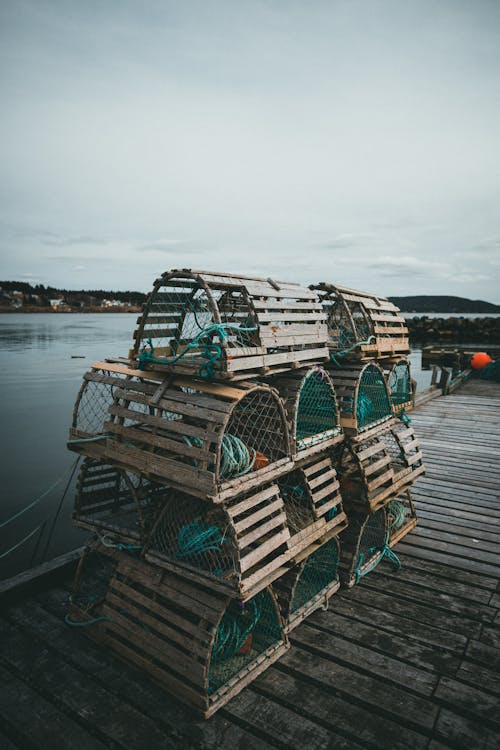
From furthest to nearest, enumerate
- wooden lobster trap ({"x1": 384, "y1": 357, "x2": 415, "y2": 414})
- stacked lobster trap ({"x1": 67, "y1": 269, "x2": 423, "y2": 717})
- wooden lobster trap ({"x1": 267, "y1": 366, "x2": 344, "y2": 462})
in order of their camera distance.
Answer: wooden lobster trap ({"x1": 384, "y1": 357, "x2": 415, "y2": 414}) < wooden lobster trap ({"x1": 267, "y1": 366, "x2": 344, "y2": 462}) < stacked lobster trap ({"x1": 67, "y1": 269, "x2": 423, "y2": 717})

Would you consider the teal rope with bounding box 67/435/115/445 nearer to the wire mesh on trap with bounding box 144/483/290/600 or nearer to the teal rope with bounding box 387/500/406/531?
the wire mesh on trap with bounding box 144/483/290/600

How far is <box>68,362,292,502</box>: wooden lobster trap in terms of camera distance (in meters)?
2.98

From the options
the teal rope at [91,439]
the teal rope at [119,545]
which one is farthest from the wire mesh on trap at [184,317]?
the teal rope at [119,545]

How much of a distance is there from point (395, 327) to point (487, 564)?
9.73 ft

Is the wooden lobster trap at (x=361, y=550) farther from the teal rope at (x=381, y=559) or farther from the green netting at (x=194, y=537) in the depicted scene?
the green netting at (x=194, y=537)

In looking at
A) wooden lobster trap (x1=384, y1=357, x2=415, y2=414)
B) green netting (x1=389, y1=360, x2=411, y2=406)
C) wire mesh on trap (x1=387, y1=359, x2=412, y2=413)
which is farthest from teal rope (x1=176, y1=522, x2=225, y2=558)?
green netting (x1=389, y1=360, x2=411, y2=406)

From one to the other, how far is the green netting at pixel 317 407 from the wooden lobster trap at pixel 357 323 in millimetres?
591

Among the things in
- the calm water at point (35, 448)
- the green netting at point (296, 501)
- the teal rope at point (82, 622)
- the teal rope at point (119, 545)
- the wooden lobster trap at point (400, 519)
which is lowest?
the calm water at point (35, 448)

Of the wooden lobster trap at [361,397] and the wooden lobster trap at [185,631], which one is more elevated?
the wooden lobster trap at [361,397]

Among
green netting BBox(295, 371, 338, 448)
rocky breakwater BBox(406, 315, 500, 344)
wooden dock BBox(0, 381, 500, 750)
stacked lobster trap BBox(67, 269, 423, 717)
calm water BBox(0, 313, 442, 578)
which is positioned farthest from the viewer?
rocky breakwater BBox(406, 315, 500, 344)

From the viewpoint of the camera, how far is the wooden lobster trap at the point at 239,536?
3.03m

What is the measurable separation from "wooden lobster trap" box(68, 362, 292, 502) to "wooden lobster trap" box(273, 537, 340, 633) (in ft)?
3.16

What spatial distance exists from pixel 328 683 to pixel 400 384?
202 inches

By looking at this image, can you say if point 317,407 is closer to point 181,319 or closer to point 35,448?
point 181,319
